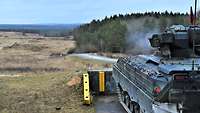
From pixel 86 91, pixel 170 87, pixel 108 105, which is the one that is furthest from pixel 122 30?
pixel 170 87

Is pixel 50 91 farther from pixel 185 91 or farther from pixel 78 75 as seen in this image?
pixel 185 91

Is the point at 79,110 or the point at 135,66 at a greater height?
the point at 135,66

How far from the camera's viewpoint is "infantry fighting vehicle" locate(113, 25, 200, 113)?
Result: 30.6 ft

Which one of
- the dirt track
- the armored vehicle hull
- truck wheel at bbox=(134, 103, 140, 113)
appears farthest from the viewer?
the dirt track

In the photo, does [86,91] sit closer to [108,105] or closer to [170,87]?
[108,105]

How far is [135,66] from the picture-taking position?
39.3ft

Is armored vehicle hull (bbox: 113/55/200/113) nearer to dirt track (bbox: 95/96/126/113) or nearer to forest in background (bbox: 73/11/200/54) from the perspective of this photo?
dirt track (bbox: 95/96/126/113)

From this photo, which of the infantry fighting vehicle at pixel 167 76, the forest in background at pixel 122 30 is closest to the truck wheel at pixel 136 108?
the infantry fighting vehicle at pixel 167 76

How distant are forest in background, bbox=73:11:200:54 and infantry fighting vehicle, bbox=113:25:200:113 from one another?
2369cm

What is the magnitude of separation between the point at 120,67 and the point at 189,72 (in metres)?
5.41

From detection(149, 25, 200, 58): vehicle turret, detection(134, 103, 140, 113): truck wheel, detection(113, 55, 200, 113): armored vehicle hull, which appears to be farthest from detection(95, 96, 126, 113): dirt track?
detection(113, 55, 200, 113): armored vehicle hull

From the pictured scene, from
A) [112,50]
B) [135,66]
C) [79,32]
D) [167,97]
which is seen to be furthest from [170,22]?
[167,97]

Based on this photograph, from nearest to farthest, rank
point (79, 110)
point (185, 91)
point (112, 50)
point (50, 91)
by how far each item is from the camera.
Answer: point (185, 91), point (79, 110), point (50, 91), point (112, 50)

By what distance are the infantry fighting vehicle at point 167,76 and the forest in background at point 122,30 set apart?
23691 mm
